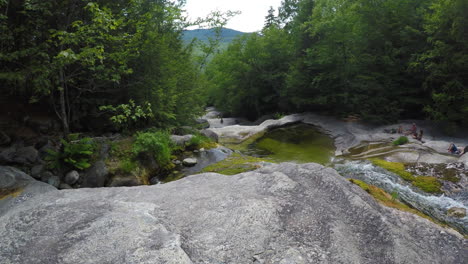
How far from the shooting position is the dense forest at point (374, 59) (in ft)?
54.1

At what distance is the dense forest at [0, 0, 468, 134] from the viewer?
762cm

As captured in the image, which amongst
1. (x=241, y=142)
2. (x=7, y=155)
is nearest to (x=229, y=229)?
(x=7, y=155)

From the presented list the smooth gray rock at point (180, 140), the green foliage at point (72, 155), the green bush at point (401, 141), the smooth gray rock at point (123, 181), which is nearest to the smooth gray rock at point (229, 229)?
the green foliage at point (72, 155)

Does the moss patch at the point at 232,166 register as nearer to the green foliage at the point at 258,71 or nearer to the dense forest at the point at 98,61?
the dense forest at the point at 98,61

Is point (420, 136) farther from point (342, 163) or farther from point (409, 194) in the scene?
point (409, 194)

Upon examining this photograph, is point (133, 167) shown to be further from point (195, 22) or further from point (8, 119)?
point (195, 22)

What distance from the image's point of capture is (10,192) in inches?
244

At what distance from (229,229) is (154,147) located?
22.4 ft

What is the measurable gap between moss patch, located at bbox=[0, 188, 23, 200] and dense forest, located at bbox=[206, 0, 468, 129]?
21.5 meters

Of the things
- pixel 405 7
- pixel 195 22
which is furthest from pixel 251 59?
pixel 195 22

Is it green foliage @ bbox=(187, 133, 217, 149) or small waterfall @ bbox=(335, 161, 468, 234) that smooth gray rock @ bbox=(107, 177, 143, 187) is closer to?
green foliage @ bbox=(187, 133, 217, 149)

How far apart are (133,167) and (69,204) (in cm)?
413

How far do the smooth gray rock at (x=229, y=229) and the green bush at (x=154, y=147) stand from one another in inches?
168

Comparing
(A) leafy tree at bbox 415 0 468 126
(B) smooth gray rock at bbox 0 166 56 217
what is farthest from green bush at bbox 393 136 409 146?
(B) smooth gray rock at bbox 0 166 56 217
